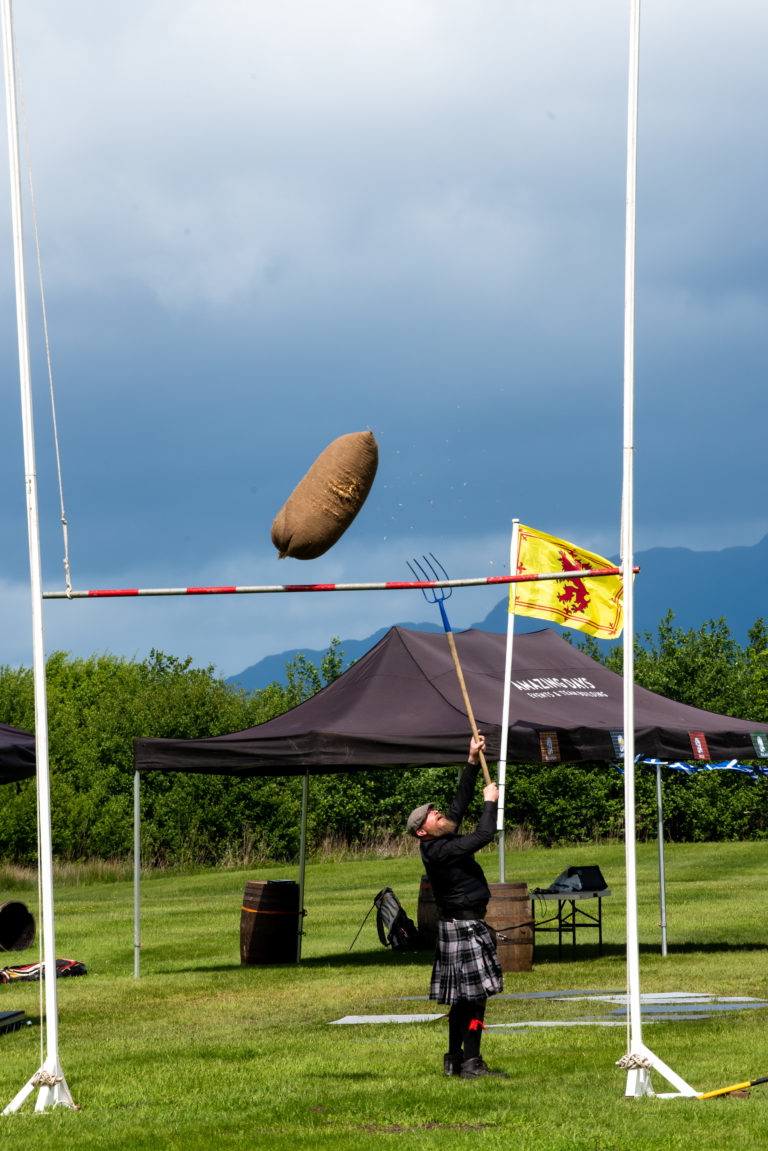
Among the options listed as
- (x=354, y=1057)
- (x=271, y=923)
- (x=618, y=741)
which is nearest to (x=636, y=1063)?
(x=354, y=1057)

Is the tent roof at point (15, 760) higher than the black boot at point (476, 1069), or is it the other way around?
the tent roof at point (15, 760)

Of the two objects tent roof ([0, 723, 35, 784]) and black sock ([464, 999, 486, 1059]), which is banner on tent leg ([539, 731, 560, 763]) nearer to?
tent roof ([0, 723, 35, 784])

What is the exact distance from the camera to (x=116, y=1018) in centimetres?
1145

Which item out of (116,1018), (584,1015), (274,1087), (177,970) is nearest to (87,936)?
(177,970)

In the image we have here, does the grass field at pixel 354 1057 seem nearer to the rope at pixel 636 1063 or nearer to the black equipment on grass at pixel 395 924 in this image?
the rope at pixel 636 1063

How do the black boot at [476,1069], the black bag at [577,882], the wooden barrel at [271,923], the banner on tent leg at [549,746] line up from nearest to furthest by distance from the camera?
the black boot at [476,1069], the banner on tent leg at [549,746], the black bag at [577,882], the wooden barrel at [271,923]

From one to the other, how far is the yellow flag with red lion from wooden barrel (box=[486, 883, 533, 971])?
256 cm

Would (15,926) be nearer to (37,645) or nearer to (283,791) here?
(37,645)

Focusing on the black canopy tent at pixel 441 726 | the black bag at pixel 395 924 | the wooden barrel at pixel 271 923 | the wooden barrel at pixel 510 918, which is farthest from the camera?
the black bag at pixel 395 924

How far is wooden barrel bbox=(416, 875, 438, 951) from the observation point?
15.8 m

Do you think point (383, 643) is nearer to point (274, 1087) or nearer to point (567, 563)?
point (567, 563)

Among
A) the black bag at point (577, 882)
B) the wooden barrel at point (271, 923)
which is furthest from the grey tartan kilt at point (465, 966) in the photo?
the wooden barrel at point (271, 923)

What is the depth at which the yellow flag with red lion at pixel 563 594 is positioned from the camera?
13.7m

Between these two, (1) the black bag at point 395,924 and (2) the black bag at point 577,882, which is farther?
(1) the black bag at point 395,924
